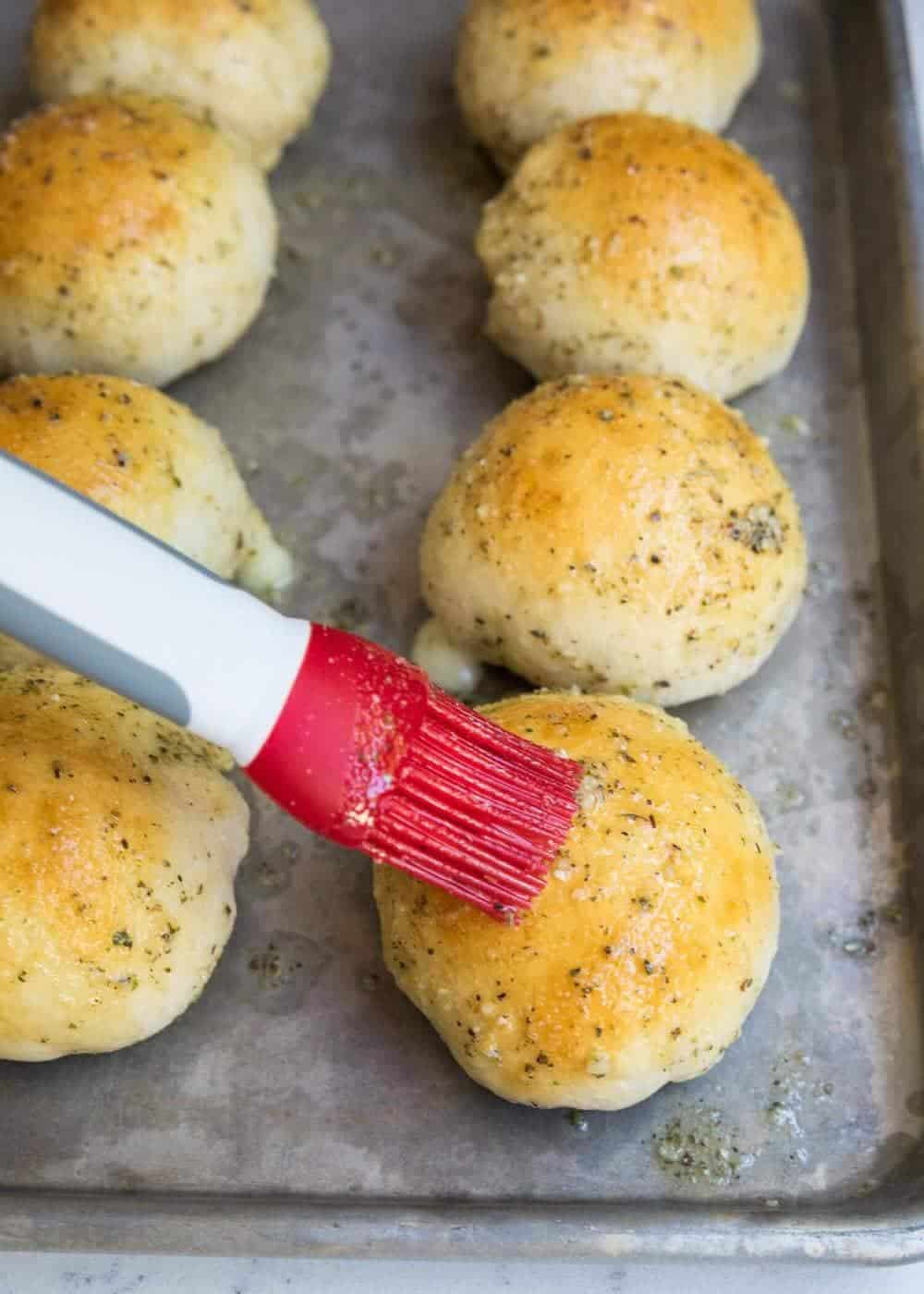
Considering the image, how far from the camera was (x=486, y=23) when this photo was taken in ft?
7.98

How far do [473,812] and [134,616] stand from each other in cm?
43

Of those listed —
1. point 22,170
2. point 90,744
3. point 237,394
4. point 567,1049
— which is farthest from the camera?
point 237,394

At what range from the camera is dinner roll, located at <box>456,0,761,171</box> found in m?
2.35

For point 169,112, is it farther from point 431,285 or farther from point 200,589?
point 200,589

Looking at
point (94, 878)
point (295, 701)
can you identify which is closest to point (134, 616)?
point (295, 701)

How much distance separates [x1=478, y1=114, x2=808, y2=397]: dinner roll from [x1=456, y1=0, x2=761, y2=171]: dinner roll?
0.18m

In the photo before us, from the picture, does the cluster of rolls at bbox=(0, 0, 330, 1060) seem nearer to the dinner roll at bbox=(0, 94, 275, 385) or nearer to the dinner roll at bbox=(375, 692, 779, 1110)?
the dinner roll at bbox=(0, 94, 275, 385)

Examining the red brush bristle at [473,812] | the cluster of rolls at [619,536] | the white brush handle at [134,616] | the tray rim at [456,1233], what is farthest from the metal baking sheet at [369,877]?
the white brush handle at [134,616]

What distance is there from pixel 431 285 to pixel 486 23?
46cm

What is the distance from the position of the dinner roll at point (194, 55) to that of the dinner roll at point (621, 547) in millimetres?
873

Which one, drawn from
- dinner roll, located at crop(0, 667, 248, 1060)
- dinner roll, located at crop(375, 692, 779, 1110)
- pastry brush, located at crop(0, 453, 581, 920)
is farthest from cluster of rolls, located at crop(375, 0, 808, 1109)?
dinner roll, located at crop(0, 667, 248, 1060)

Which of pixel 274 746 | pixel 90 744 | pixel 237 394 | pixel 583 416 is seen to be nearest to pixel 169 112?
pixel 237 394

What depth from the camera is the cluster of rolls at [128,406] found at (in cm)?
156

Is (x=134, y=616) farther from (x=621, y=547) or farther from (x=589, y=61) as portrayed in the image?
(x=589, y=61)
